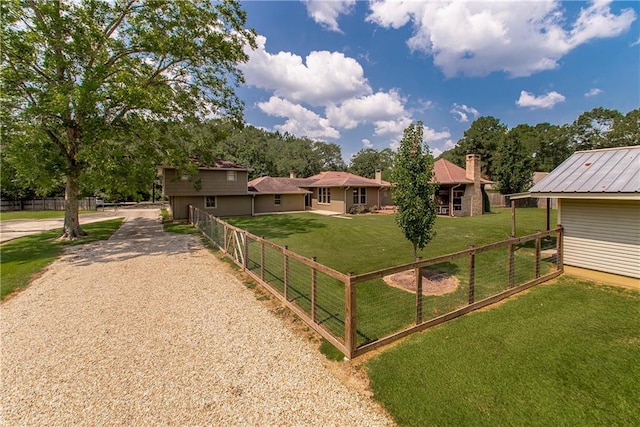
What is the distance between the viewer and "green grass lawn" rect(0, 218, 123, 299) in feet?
25.9

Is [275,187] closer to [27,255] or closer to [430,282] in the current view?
[27,255]

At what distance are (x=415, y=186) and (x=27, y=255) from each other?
1474 cm

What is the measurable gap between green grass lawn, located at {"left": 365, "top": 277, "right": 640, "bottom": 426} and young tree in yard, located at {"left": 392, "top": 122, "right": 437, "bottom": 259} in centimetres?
257

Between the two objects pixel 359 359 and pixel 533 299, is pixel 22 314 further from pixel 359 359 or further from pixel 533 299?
pixel 533 299

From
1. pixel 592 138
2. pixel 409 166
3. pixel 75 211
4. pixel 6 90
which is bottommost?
pixel 75 211

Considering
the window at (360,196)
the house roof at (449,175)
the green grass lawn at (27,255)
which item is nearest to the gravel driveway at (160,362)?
the green grass lawn at (27,255)

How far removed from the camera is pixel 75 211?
14.6 m

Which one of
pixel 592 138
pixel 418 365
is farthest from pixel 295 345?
pixel 592 138

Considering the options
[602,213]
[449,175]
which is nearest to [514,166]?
[449,175]

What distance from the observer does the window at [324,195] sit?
89.0ft

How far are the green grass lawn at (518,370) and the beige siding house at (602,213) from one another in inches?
78.9

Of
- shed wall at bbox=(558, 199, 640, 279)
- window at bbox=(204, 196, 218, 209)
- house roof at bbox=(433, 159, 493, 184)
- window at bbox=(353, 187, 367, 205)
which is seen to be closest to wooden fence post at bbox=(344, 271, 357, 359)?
shed wall at bbox=(558, 199, 640, 279)

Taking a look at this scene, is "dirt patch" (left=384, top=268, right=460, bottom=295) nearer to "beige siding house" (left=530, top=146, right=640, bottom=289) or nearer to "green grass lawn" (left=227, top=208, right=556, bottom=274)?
"green grass lawn" (left=227, top=208, right=556, bottom=274)

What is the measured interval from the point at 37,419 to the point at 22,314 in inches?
163
